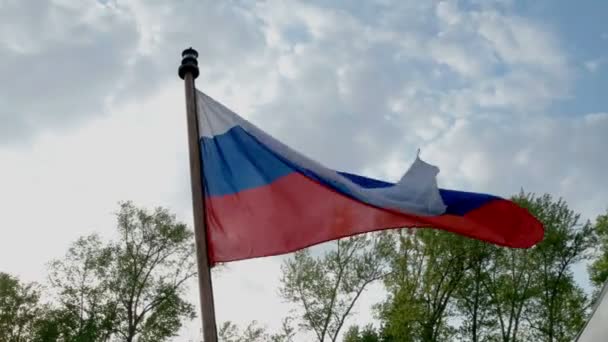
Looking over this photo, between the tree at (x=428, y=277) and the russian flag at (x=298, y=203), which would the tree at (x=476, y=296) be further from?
the russian flag at (x=298, y=203)

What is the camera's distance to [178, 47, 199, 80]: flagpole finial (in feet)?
19.8

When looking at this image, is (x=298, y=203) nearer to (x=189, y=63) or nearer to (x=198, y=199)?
(x=198, y=199)

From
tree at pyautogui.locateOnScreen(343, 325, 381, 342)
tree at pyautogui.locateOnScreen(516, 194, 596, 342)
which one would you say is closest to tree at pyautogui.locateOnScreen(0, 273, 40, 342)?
tree at pyautogui.locateOnScreen(343, 325, 381, 342)

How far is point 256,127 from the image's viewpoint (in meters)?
6.55

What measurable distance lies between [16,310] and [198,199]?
118 feet

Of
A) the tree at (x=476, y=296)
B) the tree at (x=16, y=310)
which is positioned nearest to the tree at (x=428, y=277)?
the tree at (x=476, y=296)

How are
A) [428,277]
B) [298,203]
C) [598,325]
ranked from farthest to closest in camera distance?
[428,277], [298,203], [598,325]

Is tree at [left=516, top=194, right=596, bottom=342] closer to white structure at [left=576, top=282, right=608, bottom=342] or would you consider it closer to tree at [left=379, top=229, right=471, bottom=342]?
tree at [left=379, top=229, right=471, bottom=342]

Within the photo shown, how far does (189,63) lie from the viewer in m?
6.04

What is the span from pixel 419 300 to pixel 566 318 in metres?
7.99

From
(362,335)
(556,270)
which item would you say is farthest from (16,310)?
(556,270)

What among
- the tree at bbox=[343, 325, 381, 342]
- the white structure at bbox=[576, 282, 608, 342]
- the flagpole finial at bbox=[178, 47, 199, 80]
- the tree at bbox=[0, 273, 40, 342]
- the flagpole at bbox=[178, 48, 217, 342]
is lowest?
the white structure at bbox=[576, 282, 608, 342]

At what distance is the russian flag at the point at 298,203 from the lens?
19.4 feet

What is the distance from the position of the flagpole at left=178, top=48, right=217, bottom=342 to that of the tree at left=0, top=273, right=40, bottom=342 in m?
34.3
